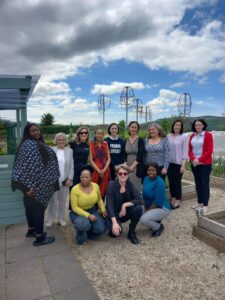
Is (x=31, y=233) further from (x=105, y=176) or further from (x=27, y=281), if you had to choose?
(x=105, y=176)

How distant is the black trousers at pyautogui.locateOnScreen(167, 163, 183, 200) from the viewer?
545 centimetres

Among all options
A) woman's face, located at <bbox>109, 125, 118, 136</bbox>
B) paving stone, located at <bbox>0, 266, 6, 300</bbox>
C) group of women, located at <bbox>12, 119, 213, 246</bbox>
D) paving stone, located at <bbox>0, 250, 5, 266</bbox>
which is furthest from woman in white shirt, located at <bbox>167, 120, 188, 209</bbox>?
paving stone, located at <bbox>0, 266, 6, 300</bbox>

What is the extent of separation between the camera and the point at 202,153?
508cm

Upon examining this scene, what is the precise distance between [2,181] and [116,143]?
211cm

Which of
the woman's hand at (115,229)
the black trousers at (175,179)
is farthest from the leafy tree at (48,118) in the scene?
the woman's hand at (115,229)

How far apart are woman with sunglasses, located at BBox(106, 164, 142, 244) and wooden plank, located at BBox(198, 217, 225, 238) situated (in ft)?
3.05

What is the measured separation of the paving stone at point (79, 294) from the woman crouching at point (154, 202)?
5.21ft

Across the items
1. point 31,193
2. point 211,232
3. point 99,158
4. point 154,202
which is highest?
point 99,158

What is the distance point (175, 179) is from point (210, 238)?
1.73 metres

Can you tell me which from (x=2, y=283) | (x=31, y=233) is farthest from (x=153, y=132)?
(x=2, y=283)

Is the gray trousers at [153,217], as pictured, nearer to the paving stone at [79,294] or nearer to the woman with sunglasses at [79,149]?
the woman with sunglasses at [79,149]

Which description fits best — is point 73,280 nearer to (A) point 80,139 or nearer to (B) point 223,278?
(B) point 223,278

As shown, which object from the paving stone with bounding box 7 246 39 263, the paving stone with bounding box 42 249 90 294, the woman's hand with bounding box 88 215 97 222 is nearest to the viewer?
the paving stone with bounding box 42 249 90 294

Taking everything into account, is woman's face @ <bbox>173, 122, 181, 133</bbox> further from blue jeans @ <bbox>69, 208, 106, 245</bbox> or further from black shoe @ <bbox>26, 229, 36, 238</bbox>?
black shoe @ <bbox>26, 229, 36, 238</bbox>
